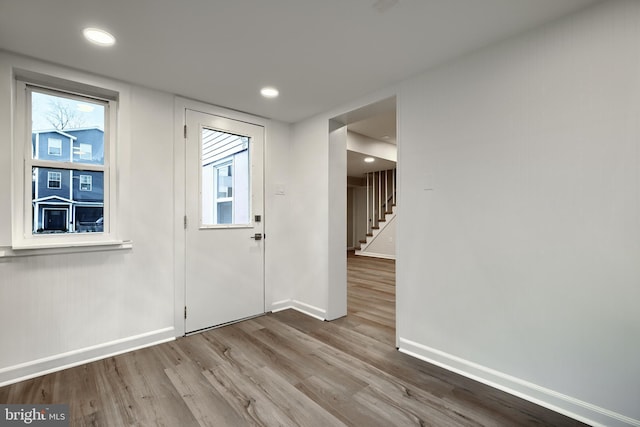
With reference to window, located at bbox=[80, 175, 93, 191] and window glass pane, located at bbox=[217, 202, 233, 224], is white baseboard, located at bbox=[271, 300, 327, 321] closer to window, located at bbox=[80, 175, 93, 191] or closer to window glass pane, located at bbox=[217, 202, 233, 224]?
window glass pane, located at bbox=[217, 202, 233, 224]

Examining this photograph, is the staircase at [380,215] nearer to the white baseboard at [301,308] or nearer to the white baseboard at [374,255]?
the white baseboard at [374,255]

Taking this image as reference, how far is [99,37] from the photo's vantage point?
193 centimetres

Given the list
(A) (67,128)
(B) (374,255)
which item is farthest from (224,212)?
(B) (374,255)

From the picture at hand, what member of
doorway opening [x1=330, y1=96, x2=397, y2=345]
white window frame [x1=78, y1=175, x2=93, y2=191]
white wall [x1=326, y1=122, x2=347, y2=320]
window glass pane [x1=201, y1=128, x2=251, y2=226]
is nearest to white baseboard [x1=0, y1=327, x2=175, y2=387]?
window glass pane [x1=201, y1=128, x2=251, y2=226]

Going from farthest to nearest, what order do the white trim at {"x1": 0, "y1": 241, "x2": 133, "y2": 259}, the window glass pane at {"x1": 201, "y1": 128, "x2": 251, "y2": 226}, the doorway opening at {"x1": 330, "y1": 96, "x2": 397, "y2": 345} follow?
the doorway opening at {"x1": 330, "y1": 96, "x2": 397, "y2": 345} → the window glass pane at {"x1": 201, "y1": 128, "x2": 251, "y2": 226} → the white trim at {"x1": 0, "y1": 241, "x2": 133, "y2": 259}

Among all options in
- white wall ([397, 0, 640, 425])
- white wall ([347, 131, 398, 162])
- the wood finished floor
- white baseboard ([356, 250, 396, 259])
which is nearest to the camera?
white wall ([397, 0, 640, 425])

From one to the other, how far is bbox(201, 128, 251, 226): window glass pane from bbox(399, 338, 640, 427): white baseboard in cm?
219

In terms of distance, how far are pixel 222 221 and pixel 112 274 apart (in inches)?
42.3

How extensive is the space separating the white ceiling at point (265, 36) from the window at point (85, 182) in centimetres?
85

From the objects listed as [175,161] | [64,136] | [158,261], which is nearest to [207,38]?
[175,161]

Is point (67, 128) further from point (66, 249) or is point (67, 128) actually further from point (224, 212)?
point (224, 212)

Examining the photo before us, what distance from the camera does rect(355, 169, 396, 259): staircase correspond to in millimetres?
8141

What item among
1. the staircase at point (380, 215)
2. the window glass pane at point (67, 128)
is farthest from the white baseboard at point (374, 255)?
the window glass pane at point (67, 128)

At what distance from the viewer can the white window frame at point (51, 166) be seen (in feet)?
7.18
